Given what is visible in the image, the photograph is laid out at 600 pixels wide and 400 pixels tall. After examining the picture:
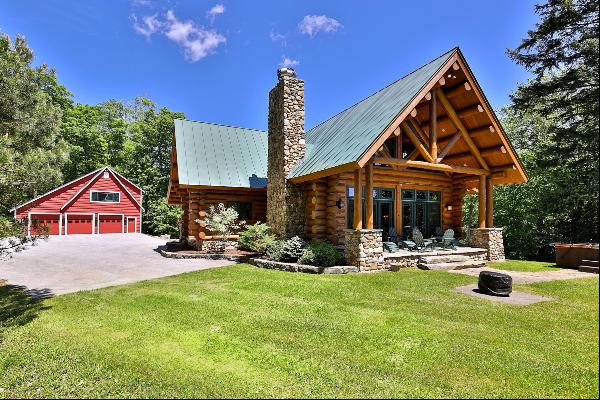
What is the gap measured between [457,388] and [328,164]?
898cm

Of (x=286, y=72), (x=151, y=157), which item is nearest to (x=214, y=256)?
(x=286, y=72)

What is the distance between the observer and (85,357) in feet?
15.8

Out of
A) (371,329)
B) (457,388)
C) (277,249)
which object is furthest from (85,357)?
(277,249)

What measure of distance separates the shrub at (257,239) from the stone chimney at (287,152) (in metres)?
0.56

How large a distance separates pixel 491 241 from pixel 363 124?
273 inches

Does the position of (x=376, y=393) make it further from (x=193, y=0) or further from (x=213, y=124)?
(x=213, y=124)

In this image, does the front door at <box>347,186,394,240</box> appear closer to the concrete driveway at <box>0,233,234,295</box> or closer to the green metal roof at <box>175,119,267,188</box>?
the green metal roof at <box>175,119,267,188</box>

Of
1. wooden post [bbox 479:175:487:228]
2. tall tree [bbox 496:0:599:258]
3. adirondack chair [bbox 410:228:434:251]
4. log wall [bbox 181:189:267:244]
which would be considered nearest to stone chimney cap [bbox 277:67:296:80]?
log wall [bbox 181:189:267:244]

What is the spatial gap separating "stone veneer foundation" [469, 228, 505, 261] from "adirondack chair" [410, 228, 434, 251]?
2.38 m

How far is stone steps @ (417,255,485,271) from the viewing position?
11406 millimetres

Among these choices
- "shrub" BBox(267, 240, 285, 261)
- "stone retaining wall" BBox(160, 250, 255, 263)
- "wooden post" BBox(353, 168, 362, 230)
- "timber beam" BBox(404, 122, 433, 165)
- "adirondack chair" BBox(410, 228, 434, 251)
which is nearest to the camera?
"wooden post" BBox(353, 168, 362, 230)

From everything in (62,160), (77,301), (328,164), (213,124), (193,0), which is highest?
(193,0)

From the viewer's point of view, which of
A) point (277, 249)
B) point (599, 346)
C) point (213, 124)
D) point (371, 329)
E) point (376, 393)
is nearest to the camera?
point (599, 346)

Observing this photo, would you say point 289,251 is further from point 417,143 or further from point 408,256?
point 417,143
